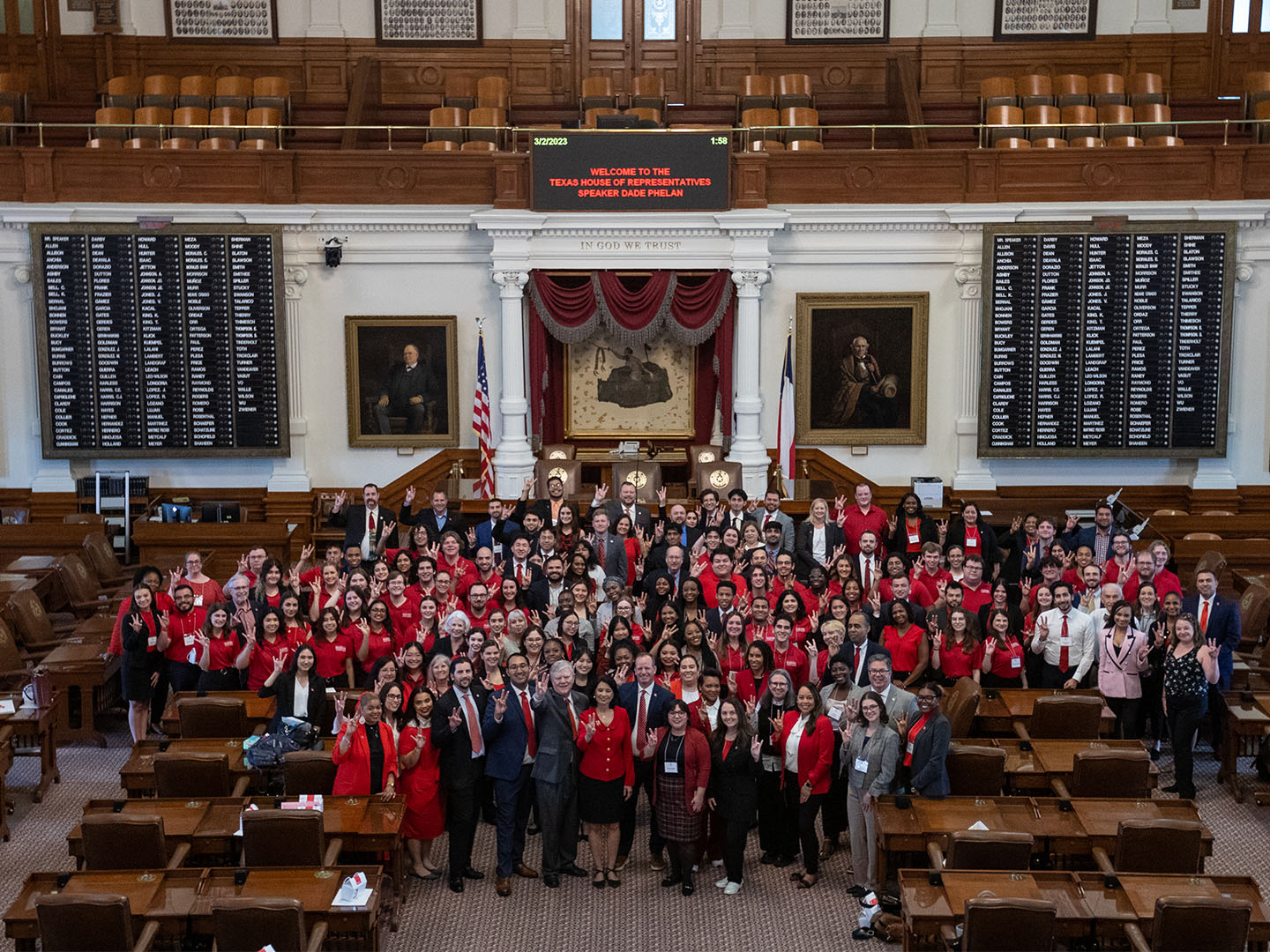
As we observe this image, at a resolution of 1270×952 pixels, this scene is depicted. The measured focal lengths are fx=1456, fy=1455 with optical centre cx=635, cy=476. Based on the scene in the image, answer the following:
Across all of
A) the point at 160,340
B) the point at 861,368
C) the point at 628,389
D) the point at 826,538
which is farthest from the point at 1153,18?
the point at 160,340

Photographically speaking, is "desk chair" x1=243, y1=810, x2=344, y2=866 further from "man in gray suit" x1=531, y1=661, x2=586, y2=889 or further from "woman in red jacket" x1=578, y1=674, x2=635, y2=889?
"woman in red jacket" x1=578, y1=674, x2=635, y2=889

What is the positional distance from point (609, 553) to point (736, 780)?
391 centimetres

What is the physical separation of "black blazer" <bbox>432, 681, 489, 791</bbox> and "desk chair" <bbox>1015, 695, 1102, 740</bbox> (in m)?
3.95

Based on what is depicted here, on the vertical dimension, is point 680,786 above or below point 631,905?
above

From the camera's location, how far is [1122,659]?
36.7 ft

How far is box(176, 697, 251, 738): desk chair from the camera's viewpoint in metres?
10.5

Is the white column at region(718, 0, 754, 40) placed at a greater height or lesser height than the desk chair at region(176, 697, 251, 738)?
greater

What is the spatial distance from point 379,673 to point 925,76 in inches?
581

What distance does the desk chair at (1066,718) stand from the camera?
10.6 metres

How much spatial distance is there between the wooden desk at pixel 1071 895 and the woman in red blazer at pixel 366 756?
3.30 meters

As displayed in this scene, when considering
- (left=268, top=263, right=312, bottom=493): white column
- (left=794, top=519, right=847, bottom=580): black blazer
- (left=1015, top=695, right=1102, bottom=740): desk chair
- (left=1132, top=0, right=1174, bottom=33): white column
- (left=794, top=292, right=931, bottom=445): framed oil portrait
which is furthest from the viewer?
(left=1132, top=0, right=1174, bottom=33): white column

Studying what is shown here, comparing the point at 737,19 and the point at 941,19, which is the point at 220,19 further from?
the point at 941,19

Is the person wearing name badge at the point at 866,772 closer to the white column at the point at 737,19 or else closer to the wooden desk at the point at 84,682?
the wooden desk at the point at 84,682

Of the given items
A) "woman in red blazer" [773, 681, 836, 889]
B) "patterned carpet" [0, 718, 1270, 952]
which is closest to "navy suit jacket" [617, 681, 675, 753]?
"woman in red blazer" [773, 681, 836, 889]
